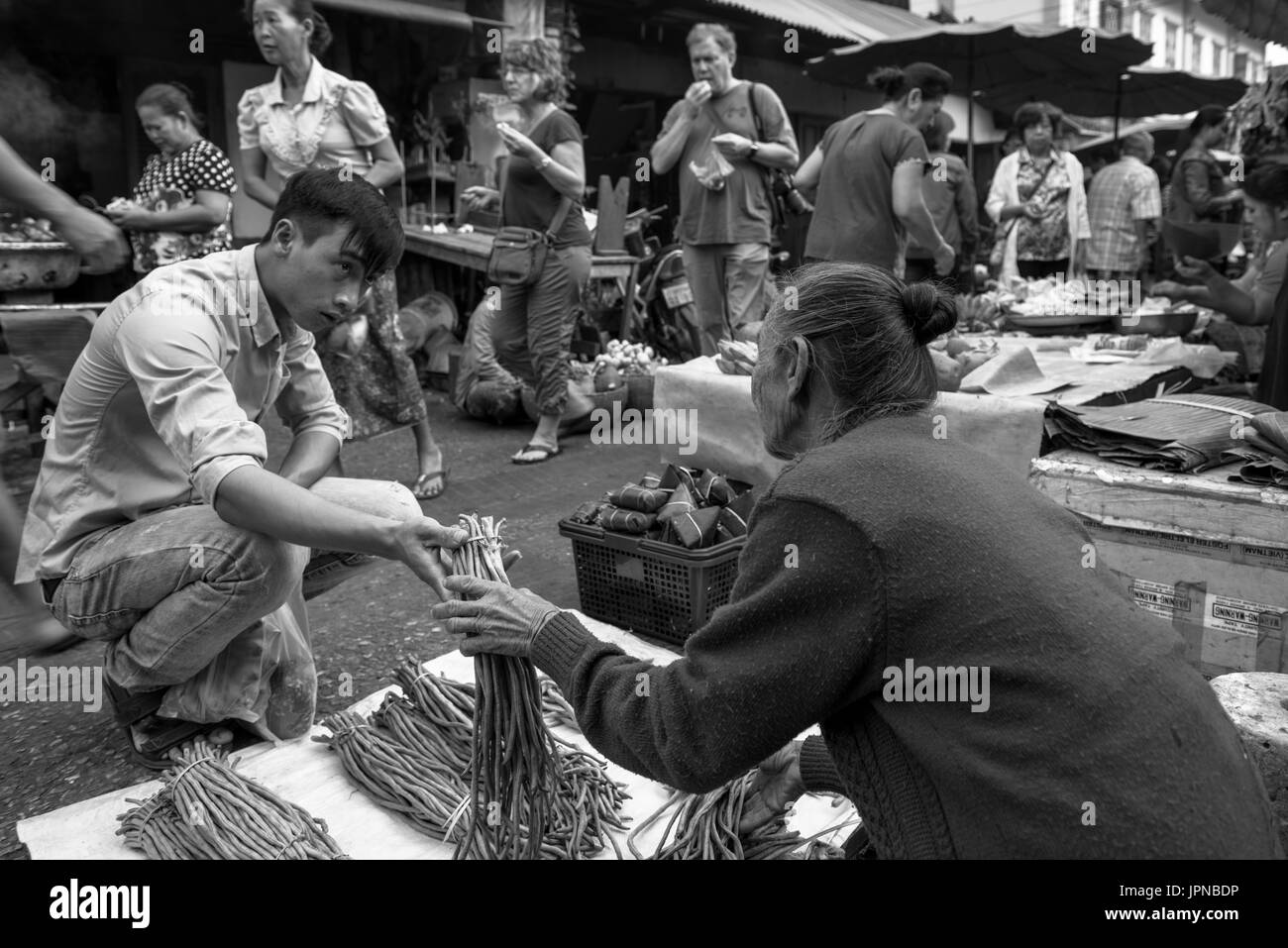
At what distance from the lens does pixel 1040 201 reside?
8.91 m

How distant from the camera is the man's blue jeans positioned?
262 centimetres

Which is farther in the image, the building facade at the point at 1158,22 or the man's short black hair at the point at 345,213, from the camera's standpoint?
the building facade at the point at 1158,22

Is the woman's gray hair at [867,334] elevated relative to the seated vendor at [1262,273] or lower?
lower

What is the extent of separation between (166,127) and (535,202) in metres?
1.94

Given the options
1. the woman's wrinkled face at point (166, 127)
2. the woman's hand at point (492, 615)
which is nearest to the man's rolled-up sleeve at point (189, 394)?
the woman's hand at point (492, 615)

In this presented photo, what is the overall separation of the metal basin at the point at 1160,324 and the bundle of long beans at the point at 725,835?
5250 millimetres

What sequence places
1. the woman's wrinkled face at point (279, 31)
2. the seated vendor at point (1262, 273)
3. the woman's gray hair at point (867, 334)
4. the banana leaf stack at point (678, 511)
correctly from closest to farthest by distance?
the woman's gray hair at point (867, 334), the banana leaf stack at point (678, 511), the seated vendor at point (1262, 273), the woman's wrinkled face at point (279, 31)

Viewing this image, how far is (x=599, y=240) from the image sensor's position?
28.2 feet

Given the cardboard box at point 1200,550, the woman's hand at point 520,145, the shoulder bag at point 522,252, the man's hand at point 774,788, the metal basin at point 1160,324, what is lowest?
the man's hand at point 774,788

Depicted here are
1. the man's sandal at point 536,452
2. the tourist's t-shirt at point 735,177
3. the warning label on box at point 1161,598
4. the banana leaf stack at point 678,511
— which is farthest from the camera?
the man's sandal at point 536,452

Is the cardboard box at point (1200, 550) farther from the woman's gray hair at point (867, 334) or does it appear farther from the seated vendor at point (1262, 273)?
the woman's gray hair at point (867, 334)

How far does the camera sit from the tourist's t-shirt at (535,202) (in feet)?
19.7
